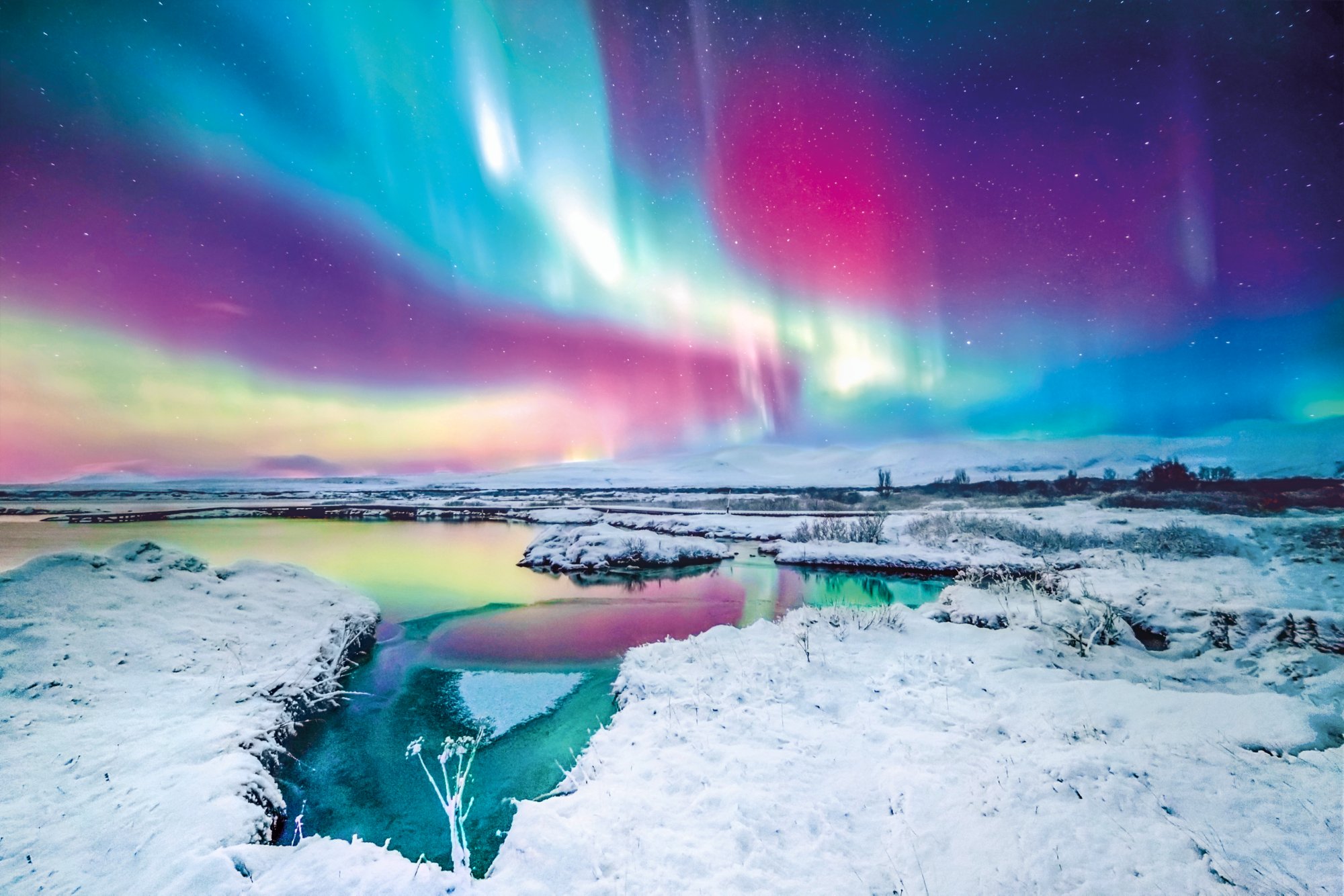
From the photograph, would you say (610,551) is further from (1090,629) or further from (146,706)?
(1090,629)

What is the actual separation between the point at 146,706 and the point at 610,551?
2177 centimetres

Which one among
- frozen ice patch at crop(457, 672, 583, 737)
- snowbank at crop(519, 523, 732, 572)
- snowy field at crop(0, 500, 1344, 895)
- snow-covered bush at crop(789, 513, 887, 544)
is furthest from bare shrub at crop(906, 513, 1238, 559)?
frozen ice patch at crop(457, 672, 583, 737)

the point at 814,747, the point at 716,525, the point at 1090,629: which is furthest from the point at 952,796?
the point at 716,525

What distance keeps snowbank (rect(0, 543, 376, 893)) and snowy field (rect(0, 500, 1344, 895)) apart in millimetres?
47

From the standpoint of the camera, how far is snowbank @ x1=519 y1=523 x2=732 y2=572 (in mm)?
28578

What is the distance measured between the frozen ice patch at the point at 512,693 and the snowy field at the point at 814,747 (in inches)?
14.6

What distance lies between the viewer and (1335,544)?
44.3 feet

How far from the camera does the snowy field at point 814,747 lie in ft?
15.6

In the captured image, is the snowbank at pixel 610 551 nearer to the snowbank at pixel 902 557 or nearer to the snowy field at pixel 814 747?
the snowbank at pixel 902 557

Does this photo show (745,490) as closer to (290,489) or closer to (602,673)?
(602,673)

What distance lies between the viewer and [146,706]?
348 inches

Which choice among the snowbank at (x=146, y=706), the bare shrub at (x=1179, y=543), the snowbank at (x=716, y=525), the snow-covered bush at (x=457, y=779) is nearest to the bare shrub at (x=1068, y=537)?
the bare shrub at (x=1179, y=543)

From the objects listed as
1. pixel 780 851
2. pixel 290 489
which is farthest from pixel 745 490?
pixel 290 489

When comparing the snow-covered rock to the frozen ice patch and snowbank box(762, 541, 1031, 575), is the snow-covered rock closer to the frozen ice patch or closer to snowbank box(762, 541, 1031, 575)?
snowbank box(762, 541, 1031, 575)
